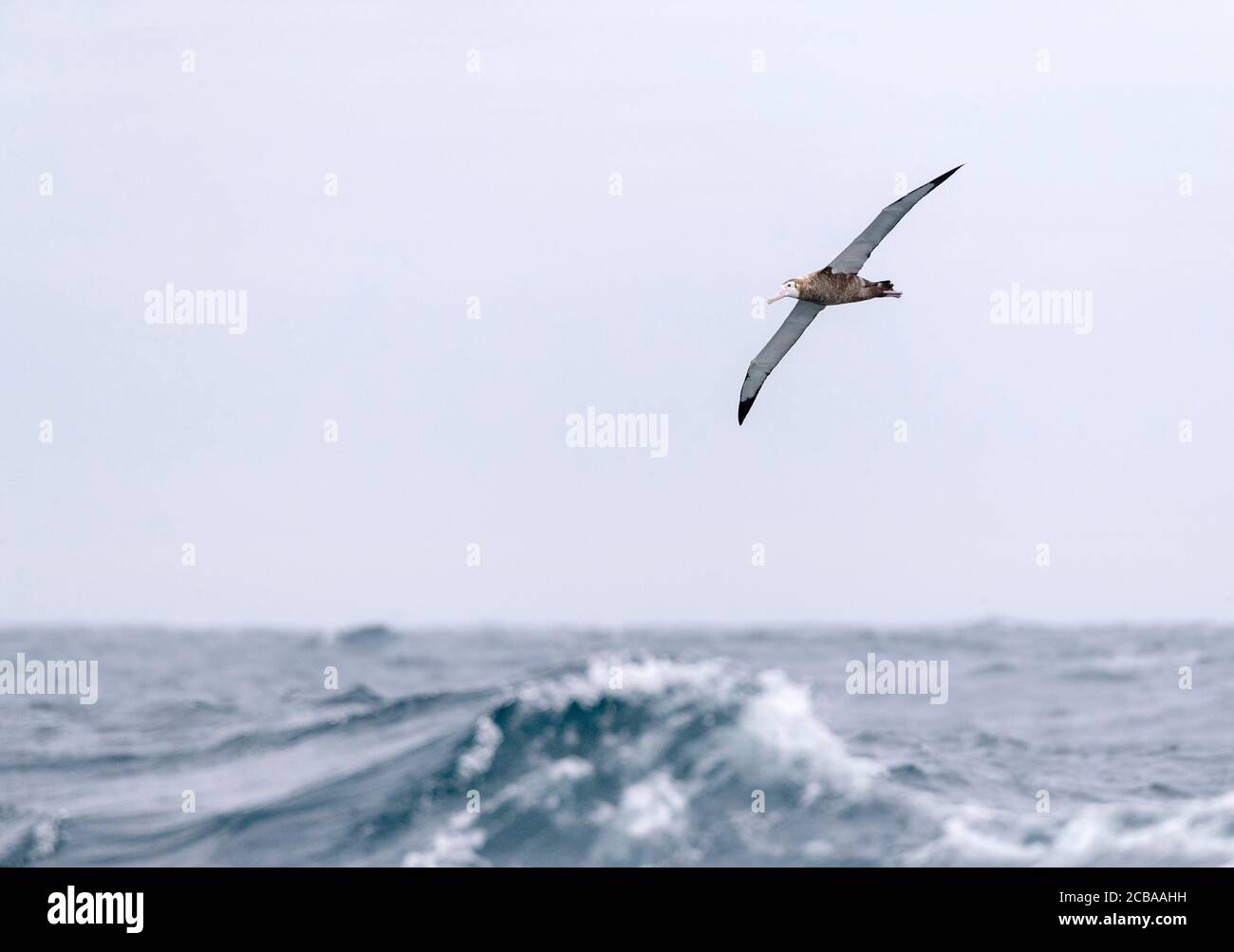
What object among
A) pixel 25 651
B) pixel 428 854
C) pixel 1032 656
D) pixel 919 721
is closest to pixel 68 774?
pixel 428 854

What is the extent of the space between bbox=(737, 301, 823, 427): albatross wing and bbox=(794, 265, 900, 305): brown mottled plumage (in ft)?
4.38

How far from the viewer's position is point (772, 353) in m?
28.4

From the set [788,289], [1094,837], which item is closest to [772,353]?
[788,289]

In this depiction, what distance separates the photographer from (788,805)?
5484 centimetres

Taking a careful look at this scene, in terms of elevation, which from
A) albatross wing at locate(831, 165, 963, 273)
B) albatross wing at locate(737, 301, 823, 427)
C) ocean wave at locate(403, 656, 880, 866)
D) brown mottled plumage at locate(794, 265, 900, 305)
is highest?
albatross wing at locate(831, 165, 963, 273)

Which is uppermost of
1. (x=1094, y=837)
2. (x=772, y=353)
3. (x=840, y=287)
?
(x=840, y=287)

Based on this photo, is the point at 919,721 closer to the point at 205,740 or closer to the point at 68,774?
the point at 205,740

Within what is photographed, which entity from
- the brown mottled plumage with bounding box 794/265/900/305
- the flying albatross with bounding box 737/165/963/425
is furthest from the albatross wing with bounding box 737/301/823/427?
the brown mottled plumage with bounding box 794/265/900/305

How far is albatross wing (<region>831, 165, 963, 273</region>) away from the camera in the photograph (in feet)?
82.3

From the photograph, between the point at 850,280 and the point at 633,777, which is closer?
the point at 850,280

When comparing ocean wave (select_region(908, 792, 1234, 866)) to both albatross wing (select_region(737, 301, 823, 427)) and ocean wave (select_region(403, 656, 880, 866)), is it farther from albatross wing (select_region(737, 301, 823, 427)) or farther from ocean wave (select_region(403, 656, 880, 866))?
albatross wing (select_region(737, 301, 823, 427))

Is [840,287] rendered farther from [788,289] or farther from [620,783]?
[620,783]

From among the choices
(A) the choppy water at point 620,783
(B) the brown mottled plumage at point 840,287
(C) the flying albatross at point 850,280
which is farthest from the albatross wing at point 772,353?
(A) the choppy water at point 620,783

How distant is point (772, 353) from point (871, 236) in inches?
138
